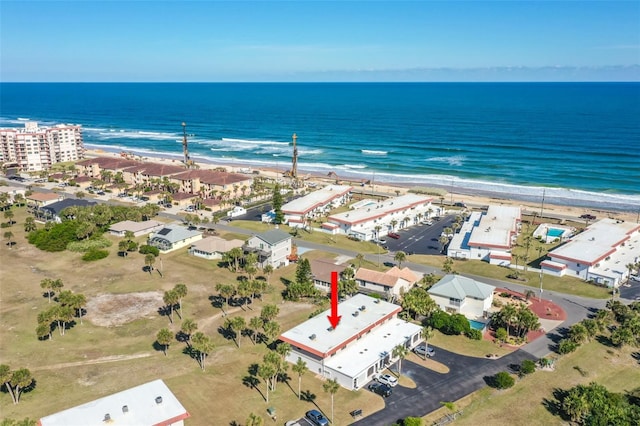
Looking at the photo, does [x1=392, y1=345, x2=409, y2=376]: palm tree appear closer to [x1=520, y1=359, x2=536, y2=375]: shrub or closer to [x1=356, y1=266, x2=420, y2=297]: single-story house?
[x1=520, y1=359, x2=536, y2=375]: shrub

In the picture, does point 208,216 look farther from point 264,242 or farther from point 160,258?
point 264,242

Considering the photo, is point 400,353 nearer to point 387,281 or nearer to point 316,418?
point 316,418

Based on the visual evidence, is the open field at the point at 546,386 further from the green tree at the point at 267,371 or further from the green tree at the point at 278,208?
the green tree at the point at 278,208

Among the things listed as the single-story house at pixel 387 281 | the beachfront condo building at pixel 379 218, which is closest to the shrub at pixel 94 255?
the beachfront condo building at pixel 379 218

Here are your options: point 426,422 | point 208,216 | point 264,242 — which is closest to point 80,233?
point 208,216

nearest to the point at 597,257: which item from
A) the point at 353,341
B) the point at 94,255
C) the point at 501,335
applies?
the point at 501,335

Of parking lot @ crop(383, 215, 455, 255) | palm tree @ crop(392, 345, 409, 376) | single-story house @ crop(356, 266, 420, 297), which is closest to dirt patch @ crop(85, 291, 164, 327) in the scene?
single-story house @ crop(356, 266, 420, 297)
